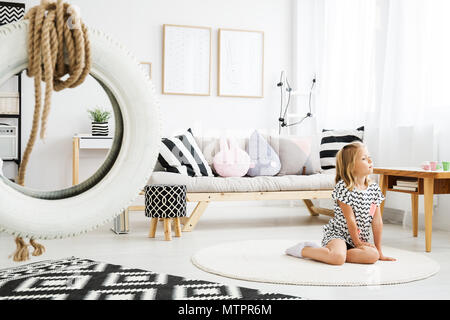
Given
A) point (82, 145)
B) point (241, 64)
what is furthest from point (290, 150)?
point (82, 145)

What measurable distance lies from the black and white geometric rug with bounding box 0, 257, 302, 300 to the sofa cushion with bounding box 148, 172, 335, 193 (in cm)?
137

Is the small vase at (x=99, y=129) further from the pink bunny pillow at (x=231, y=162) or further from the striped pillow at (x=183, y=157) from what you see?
the pink bunny pillow at (x=231, y=162)

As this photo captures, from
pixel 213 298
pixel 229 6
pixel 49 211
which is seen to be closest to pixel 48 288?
pixel 213 298

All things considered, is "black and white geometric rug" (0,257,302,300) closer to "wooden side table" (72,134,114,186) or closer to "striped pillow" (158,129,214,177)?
"striped pillow" (158,129,214,177)

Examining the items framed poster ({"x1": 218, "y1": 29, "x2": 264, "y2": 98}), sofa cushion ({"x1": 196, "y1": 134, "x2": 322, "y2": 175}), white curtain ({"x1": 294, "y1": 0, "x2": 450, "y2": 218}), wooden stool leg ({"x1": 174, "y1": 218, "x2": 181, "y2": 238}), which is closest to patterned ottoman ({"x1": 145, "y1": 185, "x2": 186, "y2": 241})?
wooden stool leg ({"x1": 174, "y1": 218, "x2": 181, "y2": 238})

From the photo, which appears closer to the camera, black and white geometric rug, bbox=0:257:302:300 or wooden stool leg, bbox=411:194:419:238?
black and white geometric rug, bbox=0:257:302:300

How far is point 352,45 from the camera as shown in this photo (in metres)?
4.93

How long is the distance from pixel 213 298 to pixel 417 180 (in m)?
1.95

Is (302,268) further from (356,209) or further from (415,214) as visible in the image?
(415,214)

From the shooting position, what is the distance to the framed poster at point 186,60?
5.34m

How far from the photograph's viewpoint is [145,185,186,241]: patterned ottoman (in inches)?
135

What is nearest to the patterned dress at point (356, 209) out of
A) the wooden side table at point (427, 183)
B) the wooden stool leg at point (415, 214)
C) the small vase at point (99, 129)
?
the wooden side table at point (427, 183)

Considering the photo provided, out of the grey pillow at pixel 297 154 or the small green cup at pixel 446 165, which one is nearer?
the small green cup at pixel 446 165

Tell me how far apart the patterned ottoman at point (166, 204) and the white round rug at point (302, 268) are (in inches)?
20.5
